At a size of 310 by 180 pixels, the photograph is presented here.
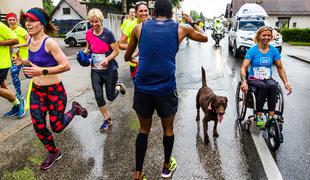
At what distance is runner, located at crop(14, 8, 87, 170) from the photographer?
11.0ft

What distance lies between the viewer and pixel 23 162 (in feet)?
13.0

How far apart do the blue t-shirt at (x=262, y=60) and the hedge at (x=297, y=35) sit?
2784cm

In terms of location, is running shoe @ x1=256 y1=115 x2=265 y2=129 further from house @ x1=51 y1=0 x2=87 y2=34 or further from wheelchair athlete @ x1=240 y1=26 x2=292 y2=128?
house @ x1=51 y1=0 x2=87 y2=34

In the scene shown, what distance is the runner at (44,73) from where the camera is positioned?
3.35 meters

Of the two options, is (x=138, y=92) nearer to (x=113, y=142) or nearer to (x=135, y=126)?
(x=113, y=142)

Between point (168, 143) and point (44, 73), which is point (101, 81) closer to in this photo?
point (44, 73)

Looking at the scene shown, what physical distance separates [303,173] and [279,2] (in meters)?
51.2

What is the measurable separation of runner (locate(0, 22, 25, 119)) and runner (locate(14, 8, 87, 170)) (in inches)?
68.9

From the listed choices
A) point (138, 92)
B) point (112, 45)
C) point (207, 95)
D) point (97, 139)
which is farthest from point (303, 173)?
point (112, 45)

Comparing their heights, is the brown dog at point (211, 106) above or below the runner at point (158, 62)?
below

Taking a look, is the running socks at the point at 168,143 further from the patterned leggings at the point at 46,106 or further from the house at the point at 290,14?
the house at the point at 290,14

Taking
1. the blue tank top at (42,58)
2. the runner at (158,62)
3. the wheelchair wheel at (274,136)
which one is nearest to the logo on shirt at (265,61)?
the wheelchair wheel at (274,136)

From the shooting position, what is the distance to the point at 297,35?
29.7 m

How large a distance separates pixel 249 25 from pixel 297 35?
17.0 meters
